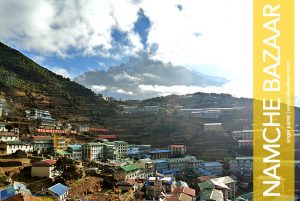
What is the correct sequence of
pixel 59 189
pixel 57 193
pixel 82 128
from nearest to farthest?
pixel 57 193 → pixel 59 189 → pixel 82 128

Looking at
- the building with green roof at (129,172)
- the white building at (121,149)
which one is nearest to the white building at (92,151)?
the white building at (121,149)

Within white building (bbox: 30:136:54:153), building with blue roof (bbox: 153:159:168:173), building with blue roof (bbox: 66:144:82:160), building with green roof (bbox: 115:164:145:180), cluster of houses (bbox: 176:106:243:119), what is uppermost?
cluster of houses (bbox: 176:106:243:119)

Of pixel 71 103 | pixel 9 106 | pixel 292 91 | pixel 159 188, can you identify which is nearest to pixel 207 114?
pixel 71 103

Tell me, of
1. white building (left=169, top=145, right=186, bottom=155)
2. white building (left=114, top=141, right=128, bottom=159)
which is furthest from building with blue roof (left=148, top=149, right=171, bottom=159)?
white building (left=114, top=141, right=128, bottom=159)

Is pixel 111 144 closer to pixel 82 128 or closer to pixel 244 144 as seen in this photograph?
pixel 82 128

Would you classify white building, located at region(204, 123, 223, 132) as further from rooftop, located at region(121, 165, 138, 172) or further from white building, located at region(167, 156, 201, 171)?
rooftop, located at region(121, 165, 138, 172)

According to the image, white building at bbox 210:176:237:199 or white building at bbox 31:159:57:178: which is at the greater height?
white building at bbox 31:159:57:178

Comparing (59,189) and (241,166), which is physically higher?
(59,189)

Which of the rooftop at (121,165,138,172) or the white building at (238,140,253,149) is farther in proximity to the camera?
the white building at (238,140,253,149)

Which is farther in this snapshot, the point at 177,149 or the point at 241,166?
the point at 177,149

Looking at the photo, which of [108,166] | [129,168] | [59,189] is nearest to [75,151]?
[108,166]
